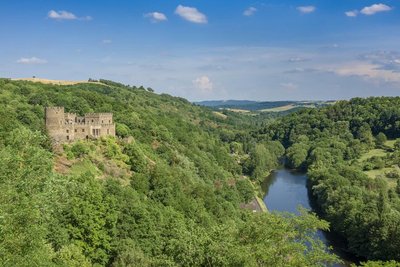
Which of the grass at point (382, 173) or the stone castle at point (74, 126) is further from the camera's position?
the grass at point (382, 173)

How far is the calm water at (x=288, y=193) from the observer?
7680 centimetres

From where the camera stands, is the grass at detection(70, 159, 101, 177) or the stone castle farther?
the stone castle

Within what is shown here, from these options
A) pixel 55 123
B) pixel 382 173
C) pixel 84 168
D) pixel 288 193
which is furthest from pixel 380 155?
pixel 84 168

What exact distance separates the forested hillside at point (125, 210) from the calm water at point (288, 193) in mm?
10632

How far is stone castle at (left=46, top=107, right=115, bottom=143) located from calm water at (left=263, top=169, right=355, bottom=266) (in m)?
36.8

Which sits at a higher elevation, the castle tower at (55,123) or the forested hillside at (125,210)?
the castle tower at (55,123)

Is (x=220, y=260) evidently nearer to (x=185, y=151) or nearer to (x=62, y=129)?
(x=62, y=129)

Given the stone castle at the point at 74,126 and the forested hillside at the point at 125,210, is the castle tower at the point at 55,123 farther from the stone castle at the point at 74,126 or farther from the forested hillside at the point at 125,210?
the forested hillside at the point at 125,210

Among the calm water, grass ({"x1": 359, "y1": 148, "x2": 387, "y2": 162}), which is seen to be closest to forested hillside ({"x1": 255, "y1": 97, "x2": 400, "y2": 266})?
grass ({"x1": 359, "y1": 148, "x2": 387, "y2": 162})

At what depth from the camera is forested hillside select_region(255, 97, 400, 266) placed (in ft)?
207

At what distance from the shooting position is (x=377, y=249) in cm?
6072

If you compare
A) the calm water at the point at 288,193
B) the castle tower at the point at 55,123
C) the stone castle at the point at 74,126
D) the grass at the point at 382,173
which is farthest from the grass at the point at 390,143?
the castle tower at the point at 55,123

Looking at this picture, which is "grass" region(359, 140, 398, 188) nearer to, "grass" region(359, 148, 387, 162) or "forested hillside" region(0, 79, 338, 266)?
"grass" region(359, 148, 387, 162)

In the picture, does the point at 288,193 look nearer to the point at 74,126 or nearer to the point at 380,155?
the point at 380,155
